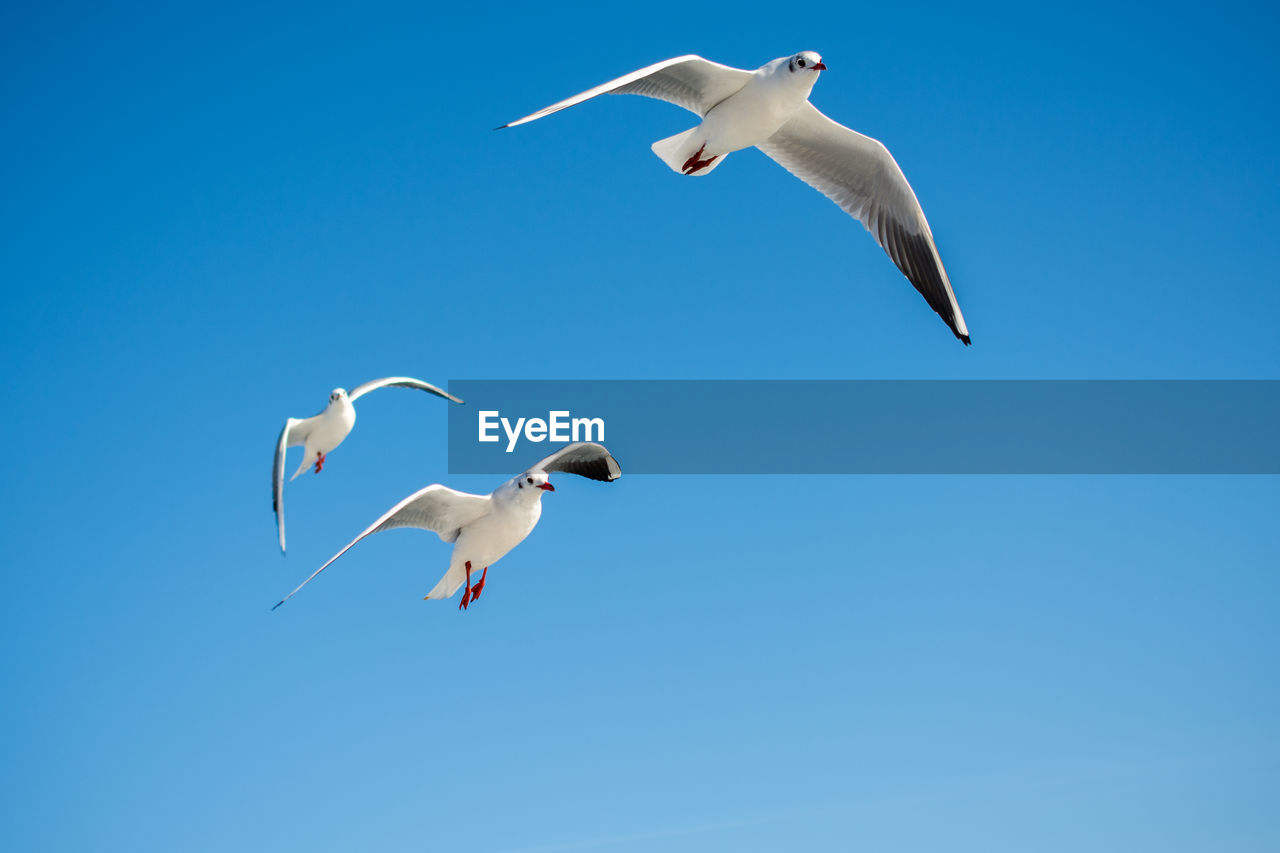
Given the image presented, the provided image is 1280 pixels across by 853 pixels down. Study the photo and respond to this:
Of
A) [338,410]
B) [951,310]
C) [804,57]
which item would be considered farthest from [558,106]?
[338,410]

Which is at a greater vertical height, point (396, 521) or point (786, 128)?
point (786, 128)

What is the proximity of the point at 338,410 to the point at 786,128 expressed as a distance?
373 cm

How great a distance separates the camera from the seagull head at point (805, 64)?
268 inches

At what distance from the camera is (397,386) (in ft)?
30.2

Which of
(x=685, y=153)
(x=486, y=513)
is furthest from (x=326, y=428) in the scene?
(x=685, y=153)

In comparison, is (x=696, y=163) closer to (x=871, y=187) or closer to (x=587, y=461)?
(x=871, y=187)

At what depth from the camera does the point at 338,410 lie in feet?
28.3

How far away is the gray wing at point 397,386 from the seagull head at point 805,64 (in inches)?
152

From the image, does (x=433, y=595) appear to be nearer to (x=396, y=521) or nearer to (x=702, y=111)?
(x=396, y=521)

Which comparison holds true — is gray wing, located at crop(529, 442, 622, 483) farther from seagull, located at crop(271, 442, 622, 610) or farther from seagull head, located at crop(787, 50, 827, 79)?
seagull head, located at crop(787, 50, 827, 79)

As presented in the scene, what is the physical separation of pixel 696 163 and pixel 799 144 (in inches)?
39.8

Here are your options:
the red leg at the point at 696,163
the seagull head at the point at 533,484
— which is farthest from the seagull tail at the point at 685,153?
the seagull head at the point at 533,484

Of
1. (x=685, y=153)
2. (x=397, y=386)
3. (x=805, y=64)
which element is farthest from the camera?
(x=397, y=386)

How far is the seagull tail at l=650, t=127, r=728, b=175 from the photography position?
7293 mm
